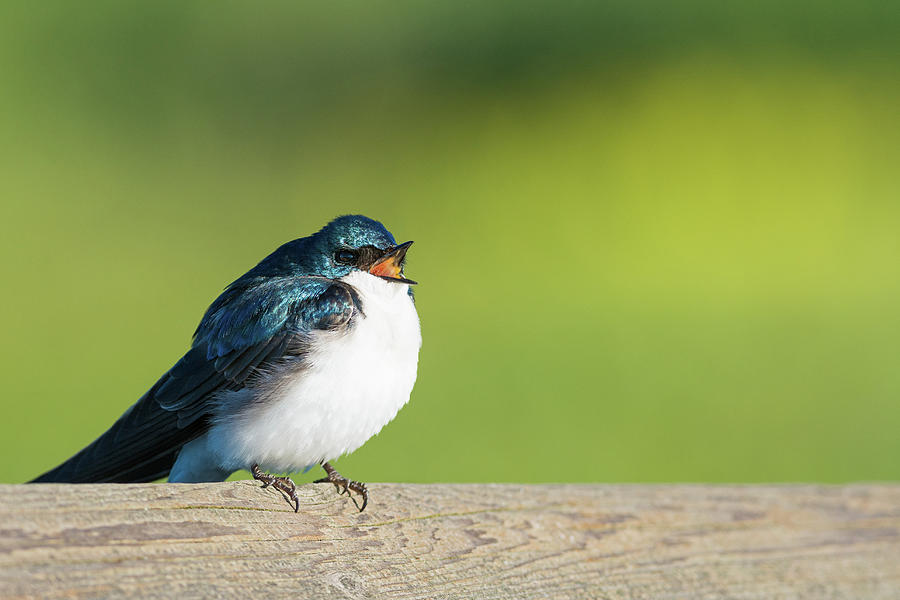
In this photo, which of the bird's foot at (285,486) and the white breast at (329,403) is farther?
the white breast at (329,403)

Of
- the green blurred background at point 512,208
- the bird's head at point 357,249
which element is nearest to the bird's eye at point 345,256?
the bird's head at point 357,249

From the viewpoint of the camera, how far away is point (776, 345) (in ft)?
19.0

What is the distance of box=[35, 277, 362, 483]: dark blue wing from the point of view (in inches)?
106

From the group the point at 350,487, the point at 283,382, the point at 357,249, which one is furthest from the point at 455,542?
the point at 357,249

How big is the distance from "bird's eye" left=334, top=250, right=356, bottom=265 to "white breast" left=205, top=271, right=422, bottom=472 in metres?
0.20

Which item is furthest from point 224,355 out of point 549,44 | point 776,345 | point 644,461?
point 549,44

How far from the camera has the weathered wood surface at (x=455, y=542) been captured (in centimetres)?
176

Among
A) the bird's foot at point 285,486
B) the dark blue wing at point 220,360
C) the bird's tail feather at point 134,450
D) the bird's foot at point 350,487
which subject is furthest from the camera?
the dark blue wing at point 220,360

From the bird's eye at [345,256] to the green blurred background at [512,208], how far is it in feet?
5.71

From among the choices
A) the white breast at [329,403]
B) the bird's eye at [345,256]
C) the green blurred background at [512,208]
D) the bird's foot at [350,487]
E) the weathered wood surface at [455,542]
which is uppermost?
the green blurred background at [512,208]

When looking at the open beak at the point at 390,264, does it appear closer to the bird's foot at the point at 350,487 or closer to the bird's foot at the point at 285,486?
the bird's foot at the point at 350,487

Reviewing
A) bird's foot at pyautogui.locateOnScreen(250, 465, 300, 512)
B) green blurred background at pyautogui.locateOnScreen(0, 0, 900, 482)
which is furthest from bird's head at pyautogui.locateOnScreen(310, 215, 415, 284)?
green blurred background at pyautogui.locateOnScreen(0, 0, 900, 482)

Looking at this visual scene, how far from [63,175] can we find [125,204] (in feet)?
1.04

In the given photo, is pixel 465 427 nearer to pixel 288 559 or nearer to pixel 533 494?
pixel 533 494
